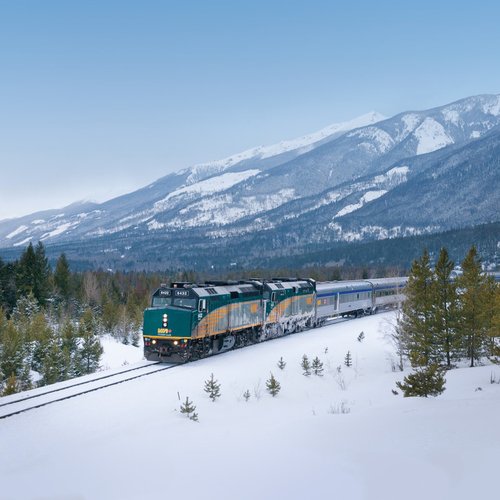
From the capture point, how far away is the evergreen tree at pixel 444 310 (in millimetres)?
32281

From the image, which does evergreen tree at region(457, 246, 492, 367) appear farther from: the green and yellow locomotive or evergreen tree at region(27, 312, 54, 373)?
evergreen tree at region(27, 312, 54, 373)

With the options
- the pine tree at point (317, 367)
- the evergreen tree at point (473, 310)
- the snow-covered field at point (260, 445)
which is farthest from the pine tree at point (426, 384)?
the evergreen tree at point (473, 310)

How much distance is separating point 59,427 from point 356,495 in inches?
487

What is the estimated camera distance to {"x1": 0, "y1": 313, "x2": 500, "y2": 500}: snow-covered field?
11219mm

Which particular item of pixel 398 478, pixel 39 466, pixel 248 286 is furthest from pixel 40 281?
pixel 398 478

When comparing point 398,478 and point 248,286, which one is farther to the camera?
point 248,286

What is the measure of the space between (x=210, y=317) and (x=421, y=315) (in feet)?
43.2

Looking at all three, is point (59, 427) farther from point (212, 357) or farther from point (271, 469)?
point (212, 357)

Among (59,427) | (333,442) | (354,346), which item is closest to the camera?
(333,442)

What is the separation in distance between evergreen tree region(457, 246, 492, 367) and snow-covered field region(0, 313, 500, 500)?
21.6 ft

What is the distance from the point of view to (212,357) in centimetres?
3584

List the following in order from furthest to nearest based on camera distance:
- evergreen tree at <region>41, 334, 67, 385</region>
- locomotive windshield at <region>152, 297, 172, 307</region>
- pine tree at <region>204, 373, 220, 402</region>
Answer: evergreen tree at <region>41, 334, 67, 385</region>, locomotive windshield at <region>152, 297, 172, 307</region>, pine tree at <region>204, 373, 220, 402</region>

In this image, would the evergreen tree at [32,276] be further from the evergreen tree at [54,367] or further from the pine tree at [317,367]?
the pine tree at [317,367]

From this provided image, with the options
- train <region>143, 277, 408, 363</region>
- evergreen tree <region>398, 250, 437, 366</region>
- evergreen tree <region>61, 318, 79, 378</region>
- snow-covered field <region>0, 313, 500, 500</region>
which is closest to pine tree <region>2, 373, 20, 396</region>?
train <region>143, 277, 408, 363</region>
